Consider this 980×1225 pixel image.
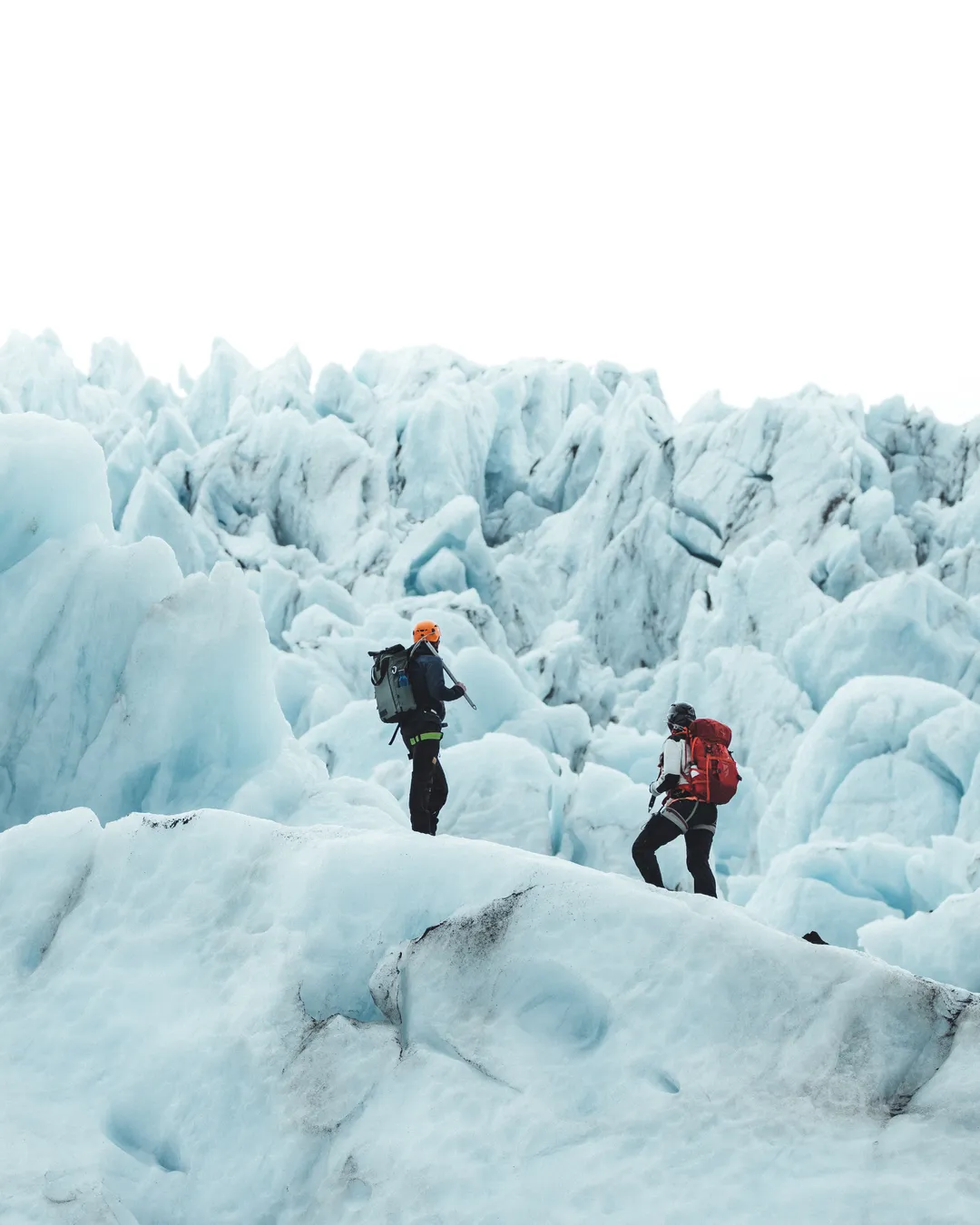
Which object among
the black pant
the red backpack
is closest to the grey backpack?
the black pant

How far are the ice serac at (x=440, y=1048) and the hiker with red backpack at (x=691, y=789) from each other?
3.48 feet

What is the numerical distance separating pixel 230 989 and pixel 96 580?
4.84m

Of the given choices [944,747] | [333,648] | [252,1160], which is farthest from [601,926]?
[333,648]

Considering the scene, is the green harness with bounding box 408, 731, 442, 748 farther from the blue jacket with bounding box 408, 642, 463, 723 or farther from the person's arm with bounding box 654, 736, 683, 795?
the person's arm with bounding box 654, 736, 683, 795

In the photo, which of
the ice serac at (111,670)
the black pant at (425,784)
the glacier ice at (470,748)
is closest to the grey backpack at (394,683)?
the black pant at (425,784)

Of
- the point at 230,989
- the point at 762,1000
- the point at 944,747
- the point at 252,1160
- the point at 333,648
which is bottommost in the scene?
the point at 333,648

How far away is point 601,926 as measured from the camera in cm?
376

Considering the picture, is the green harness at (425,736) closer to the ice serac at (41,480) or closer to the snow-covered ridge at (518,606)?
the snow-covered ridge at (518,606)

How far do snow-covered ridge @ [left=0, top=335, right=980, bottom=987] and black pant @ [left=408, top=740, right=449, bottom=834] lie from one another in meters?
1.44

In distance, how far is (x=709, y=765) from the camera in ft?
16.6

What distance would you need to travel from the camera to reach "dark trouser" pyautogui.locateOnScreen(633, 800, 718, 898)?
5035 millimetres

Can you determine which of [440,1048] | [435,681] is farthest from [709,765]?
[440,1048]

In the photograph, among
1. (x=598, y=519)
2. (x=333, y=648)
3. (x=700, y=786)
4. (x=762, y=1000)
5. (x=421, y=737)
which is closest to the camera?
(x=762, y=1000)

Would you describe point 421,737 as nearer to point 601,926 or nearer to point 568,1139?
point 601,926
